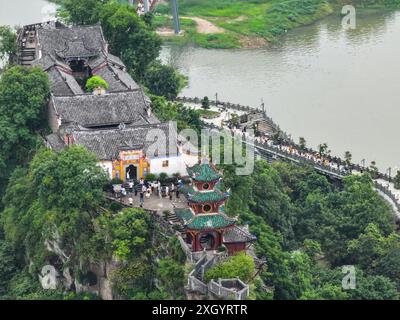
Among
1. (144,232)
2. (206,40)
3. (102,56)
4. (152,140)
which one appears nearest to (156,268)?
(144,232)

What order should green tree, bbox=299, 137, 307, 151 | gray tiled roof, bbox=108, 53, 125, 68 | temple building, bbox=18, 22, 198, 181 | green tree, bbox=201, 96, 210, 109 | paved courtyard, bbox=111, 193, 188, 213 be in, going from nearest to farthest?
paved courtyard, bbox=111, 193, 188, 213
temple building, bbox=18, 22, 198, 181
green tree, bbox=299, 137, 307, 151
gray tiled roof, bbox=108, 53, 125, 68
green tree, bbox=201, 96, 210, 109

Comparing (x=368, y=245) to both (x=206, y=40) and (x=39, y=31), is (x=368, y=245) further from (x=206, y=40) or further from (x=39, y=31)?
(x=206, y=40)

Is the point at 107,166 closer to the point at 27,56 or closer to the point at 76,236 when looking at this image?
the point at 76,236

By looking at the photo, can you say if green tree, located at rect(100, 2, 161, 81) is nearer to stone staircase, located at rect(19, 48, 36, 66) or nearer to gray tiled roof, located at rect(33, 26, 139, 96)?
gray tiled roof, located at rect(33, 26, 139, 96)

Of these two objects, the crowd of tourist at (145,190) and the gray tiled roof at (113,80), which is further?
the gray tiled roof at (113,80)

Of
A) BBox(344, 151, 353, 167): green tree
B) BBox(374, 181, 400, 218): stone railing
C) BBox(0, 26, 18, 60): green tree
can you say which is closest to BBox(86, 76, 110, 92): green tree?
BBox(0, 26, 18, 60): green tree

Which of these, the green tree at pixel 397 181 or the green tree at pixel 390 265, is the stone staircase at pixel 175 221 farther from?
the green tree at pixel 397 181

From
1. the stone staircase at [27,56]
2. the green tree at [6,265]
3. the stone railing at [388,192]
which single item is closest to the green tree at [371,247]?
the stone railing at [388,192]
